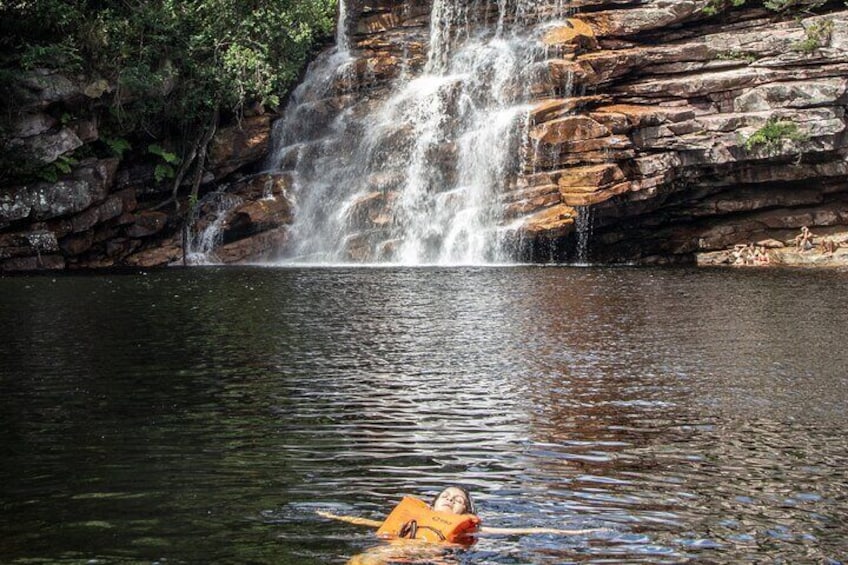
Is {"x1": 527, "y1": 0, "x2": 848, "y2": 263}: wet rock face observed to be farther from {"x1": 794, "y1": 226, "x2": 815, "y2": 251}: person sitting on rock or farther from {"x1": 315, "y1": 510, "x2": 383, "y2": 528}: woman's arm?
{"x1": 315, "y1": 510, "x2": 383, "y2": 528}: woman's arm

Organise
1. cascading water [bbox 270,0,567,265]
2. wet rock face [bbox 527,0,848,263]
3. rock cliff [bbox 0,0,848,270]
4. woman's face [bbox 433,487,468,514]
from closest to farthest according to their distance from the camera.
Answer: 1. woman's face [bbox 433,487,468,514]
2. rock cliff [bbox 0,0,848,270]
3. wet rock face [bbox 527,0,848,263]
4. cascading water [bbox 270,0,567,265]

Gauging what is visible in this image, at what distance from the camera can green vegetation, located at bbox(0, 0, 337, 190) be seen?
37438 millimetres

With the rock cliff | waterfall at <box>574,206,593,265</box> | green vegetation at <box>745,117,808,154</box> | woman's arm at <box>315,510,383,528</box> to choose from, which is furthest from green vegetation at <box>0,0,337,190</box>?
woman's arm at <box>315,510,383,528</box>

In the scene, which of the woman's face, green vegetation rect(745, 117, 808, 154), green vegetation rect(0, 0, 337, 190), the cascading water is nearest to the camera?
the woman's face

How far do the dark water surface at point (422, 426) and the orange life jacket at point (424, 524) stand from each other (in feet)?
0.72

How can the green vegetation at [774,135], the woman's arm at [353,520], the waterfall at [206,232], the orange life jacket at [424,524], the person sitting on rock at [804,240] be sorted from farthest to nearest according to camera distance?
the waterfall at [206,232] → the person sitting on rock at [804,240] → the green vegetation at [774,135] → the woman's arm at [353,520] → the orange life jacket at [424,524]

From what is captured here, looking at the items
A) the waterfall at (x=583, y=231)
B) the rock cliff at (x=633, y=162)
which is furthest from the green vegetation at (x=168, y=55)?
the waterfall at (x=583, y=231)

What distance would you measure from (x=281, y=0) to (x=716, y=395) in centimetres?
3435

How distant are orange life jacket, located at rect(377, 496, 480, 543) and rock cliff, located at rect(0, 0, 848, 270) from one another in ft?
99.1

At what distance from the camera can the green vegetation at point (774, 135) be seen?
37.9 meters

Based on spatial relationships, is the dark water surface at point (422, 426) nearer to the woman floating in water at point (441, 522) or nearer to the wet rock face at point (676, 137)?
the woman floating in water at point (441, 522)

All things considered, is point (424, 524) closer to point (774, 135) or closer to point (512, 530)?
point (512, 530)

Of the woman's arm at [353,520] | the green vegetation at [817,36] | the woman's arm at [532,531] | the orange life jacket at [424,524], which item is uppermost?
the green vegetation at [817,36]

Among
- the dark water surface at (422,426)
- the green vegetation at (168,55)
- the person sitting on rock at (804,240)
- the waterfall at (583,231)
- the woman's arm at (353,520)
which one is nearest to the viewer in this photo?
the dark water surface at (422,426)
